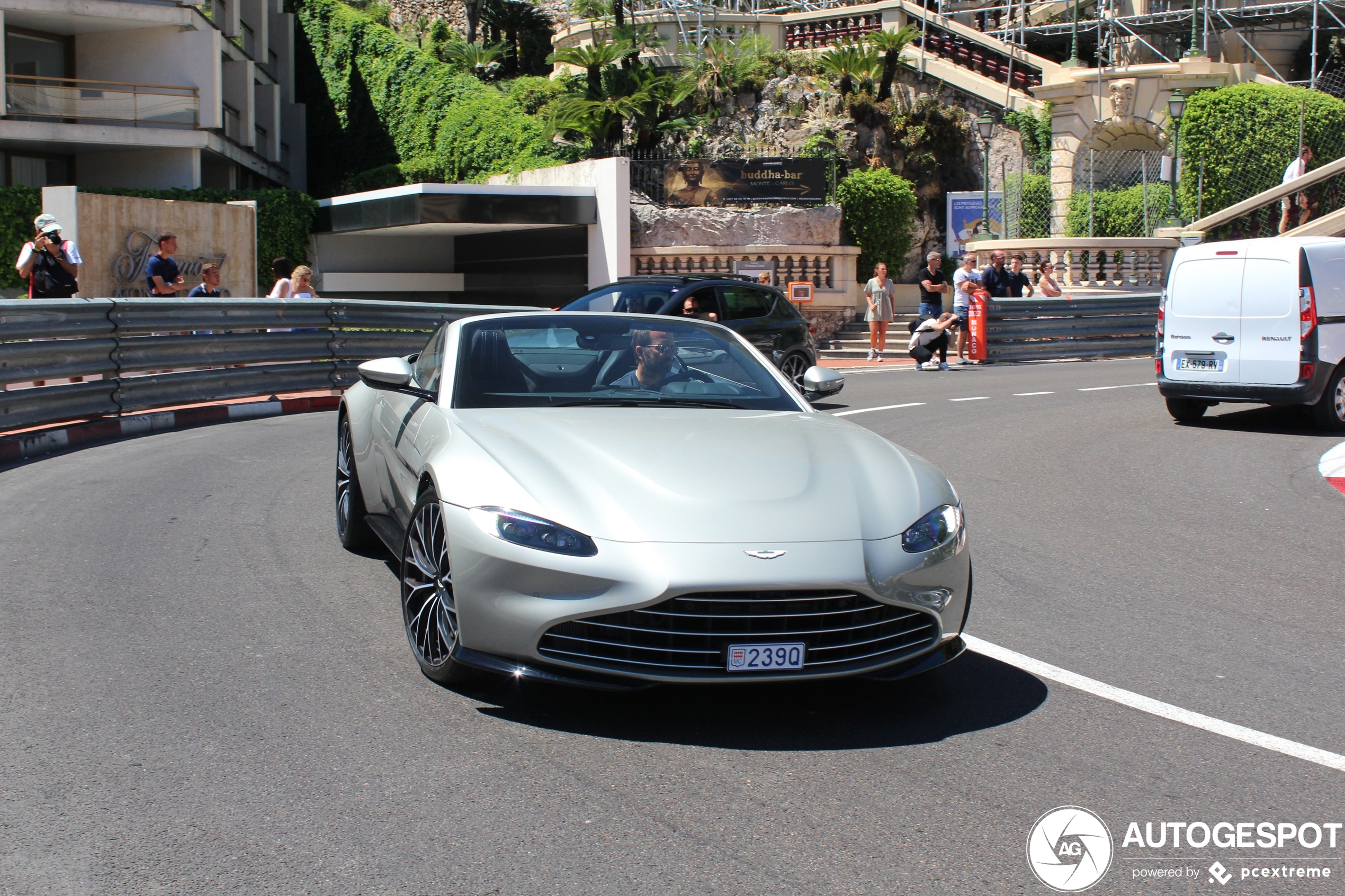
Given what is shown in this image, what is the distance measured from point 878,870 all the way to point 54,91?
110 feet

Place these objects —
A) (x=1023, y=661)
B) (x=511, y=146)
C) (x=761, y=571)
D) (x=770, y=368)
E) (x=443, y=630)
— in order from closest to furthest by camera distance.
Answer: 1. (x=761, y=571)
2. (x=443, y=630)
3. (x=1023, y=661)
4. (x=770, y=368)
5. (x=511, y=146)

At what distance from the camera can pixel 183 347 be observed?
13227 mm

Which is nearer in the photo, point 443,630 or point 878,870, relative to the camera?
point 878,870

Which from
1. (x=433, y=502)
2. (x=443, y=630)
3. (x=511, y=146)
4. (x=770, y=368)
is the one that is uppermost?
(x=511, y=146)

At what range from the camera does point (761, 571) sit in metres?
4.05

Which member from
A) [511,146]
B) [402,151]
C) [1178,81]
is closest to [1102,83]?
→ [1178,81]

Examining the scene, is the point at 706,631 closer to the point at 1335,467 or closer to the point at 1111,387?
the point at 1335,467

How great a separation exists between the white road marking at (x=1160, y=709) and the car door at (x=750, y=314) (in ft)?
32.8

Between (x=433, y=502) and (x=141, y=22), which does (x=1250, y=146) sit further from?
(x=433, y=502)

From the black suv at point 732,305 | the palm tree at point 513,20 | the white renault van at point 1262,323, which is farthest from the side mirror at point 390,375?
the palm tree at point 513,20

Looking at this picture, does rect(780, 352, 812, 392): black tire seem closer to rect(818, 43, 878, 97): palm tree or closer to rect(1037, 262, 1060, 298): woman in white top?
rect(1037, 262, 1060, 298): woman in white top

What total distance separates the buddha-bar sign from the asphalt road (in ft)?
73.7

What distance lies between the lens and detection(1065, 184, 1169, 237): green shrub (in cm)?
3262

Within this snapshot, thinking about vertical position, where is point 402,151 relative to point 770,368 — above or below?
above
